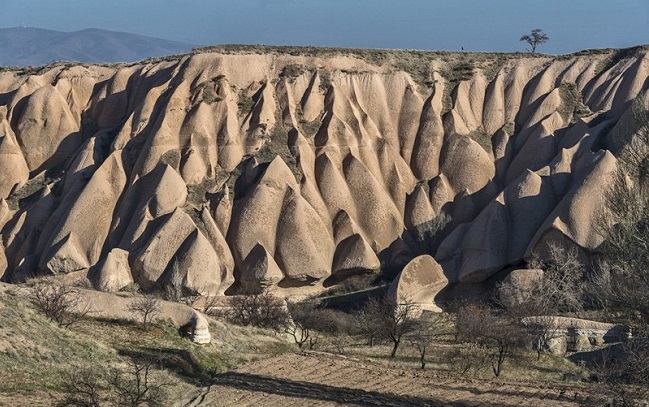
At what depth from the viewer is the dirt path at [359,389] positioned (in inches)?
878

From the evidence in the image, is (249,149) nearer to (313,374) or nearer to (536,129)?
(536,129)

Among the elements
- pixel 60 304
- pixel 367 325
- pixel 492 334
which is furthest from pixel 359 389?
pixel 367 325

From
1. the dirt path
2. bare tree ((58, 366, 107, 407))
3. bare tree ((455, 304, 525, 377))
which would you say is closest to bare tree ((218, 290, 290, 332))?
bare tree ((455, 304, 525, 377))

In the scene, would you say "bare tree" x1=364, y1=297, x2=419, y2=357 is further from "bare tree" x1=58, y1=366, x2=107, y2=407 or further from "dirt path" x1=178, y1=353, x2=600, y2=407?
"bare tree" x1=58, y1=366, x2=107, y2=407

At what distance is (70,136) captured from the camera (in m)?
54.7

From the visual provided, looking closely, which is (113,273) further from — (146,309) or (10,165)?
(146,309)

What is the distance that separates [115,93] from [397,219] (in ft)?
60.3

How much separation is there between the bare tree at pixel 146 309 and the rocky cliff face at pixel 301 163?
577 inches

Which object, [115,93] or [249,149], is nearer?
[249,149]

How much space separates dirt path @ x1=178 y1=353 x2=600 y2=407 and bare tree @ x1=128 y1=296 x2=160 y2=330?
3.65 meters

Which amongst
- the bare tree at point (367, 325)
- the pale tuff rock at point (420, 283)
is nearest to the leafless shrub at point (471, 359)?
the bare tree at point (367, 325)

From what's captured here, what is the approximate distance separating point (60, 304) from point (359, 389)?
8.83 m

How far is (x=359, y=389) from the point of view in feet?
76.9

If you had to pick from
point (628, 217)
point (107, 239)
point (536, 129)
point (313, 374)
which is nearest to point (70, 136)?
point (107, 239)
